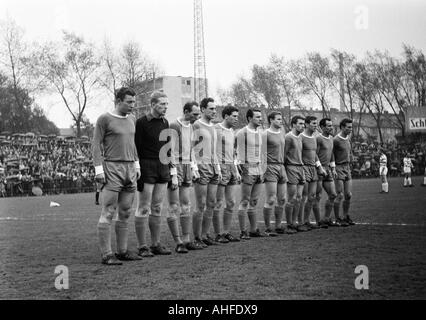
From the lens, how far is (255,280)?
538 centimetres

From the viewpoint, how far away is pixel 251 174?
914 cm

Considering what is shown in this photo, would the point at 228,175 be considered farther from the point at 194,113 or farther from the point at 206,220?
the point at 194,113

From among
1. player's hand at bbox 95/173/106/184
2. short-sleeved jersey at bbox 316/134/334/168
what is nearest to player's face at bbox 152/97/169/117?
player's hand at bbox 95/173/106/184

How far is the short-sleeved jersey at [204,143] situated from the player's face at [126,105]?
157 cm

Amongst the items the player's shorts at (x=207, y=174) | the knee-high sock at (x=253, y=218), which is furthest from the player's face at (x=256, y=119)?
the knee-high sock at (x=253, y=218)

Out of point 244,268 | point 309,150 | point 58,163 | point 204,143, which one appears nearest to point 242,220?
point 204,143

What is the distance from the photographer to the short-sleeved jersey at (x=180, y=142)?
7910mm

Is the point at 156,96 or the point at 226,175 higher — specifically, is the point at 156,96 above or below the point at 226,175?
above

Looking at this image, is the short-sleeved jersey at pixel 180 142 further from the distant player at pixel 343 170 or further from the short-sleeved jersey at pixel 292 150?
the distant player at pixel 343 170

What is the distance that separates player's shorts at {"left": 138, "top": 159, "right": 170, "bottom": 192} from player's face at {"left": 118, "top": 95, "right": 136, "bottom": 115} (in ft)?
2.59

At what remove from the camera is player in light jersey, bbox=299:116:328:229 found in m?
10.3

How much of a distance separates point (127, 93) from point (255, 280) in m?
3.19

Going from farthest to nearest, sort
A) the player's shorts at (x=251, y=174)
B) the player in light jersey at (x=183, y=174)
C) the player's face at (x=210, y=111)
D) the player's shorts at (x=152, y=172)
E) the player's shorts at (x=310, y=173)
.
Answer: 1. the player's shorts at (x=310, y=173)
2. the player's shorts at (x=251, y=174)
3. the player's face at (x=210, y=111)
4. the player in light jersey at (x=183, y=174)
5. the player's shorts at (x=152, y=172)

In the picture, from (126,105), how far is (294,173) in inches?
162
